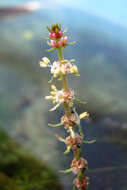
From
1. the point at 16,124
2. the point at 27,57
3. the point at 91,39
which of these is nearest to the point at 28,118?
the point at 16,124

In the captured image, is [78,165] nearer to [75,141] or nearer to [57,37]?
[75,141]

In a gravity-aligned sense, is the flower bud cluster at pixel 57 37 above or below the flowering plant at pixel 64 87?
above

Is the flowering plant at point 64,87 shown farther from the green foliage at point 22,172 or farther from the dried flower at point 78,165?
the green foliage at point 22,172

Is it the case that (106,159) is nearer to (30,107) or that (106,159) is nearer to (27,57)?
(30,107)

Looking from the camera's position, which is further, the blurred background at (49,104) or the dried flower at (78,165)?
the blurred background at (49,104)

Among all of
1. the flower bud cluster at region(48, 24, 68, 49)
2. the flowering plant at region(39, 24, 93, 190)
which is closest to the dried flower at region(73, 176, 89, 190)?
the flowering plant at region(39, 24, 93, 190)

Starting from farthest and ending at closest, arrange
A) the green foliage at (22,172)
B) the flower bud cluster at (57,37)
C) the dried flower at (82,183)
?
the green foliage at (22,172) → the dried flower at (82,183) → the flower bud cluster at (57,37)

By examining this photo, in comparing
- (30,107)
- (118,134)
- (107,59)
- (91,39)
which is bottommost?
(118,134)

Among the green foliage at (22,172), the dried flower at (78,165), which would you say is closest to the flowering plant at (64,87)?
the dried flower at (78,165)

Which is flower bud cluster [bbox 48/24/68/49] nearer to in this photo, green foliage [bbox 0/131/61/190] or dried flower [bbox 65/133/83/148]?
dried flower [bbox 65/133/83/148]
